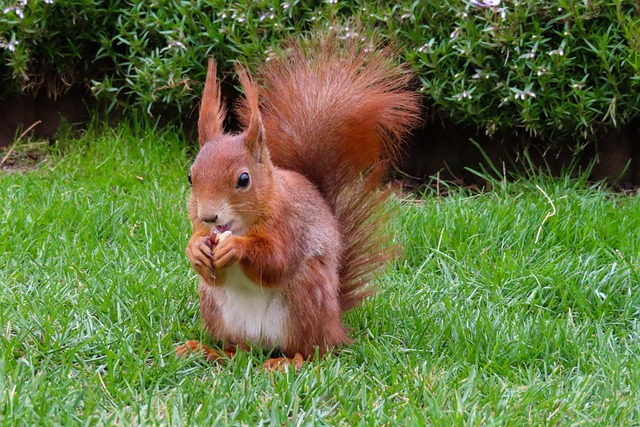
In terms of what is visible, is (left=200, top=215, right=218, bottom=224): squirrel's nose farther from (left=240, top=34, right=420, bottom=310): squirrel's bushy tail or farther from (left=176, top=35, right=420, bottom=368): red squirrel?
(left=240, top=34, right=420, bottom=310): squirrel's bushy tail

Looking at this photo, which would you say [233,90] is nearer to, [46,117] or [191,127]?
[191,127]

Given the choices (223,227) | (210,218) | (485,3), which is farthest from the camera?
(485,3)

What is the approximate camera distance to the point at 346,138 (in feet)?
7.51

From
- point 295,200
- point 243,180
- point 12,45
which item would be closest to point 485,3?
point 295,200

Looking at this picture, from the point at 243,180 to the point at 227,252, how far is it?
161 millimetres

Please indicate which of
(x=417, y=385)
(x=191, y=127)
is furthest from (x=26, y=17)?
(x=417, y=385)

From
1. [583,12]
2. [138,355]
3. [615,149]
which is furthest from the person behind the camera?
[615,149]

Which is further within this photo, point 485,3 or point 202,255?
point 485,3

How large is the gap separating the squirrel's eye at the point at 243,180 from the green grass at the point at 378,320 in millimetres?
408

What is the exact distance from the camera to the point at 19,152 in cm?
413

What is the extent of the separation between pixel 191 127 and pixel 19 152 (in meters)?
0.82

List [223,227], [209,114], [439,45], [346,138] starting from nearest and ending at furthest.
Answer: [223,227]
[209,114]
[346,138]
[439,45]

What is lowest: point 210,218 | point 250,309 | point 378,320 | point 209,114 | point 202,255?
point 378,320

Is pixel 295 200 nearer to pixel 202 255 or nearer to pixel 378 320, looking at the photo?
pixel 202 255
